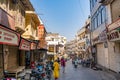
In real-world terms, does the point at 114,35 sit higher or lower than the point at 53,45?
lower

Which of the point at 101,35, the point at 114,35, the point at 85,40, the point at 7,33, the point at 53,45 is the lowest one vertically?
the point at 7,33

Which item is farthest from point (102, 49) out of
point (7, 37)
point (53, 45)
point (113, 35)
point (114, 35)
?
point (53, 45)

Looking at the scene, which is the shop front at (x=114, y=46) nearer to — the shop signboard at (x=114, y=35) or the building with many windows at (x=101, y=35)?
the shop signboard at (x=114, y=35)

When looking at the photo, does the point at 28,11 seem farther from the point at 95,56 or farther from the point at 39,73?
the point at 95,56

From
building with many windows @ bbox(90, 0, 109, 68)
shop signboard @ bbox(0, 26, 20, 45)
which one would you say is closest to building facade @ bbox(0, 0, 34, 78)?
shop signboard @ bbox(0, 26, 20, 45)

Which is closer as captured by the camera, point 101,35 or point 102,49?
point 101,35

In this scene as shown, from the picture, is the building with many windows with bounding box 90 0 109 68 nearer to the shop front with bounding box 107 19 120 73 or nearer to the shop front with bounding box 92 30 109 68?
the shop front with bounding box 92 30 109 68

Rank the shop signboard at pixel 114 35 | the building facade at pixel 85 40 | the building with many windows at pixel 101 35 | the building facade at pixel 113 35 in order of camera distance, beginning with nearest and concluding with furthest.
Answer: the shop signboard at pixel 114 35 < the building facade at pixel 113 35 < the building with many windows at pixel 101 35 < the building facade at pixel 85 40

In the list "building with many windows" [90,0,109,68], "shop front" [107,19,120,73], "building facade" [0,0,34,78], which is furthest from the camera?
"building with many windows" [90,0,109,68]

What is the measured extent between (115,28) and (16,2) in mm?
8729

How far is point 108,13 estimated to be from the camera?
2475 centimetres

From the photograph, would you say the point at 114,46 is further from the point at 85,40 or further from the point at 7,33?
the point at 85,40

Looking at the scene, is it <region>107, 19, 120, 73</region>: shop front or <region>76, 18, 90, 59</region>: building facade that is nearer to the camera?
<region>107, 19, 120, 73</region>: shop front

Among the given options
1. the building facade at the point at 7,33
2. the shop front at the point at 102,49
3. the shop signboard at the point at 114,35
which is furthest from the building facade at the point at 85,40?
the building facade at the point at 7,33
